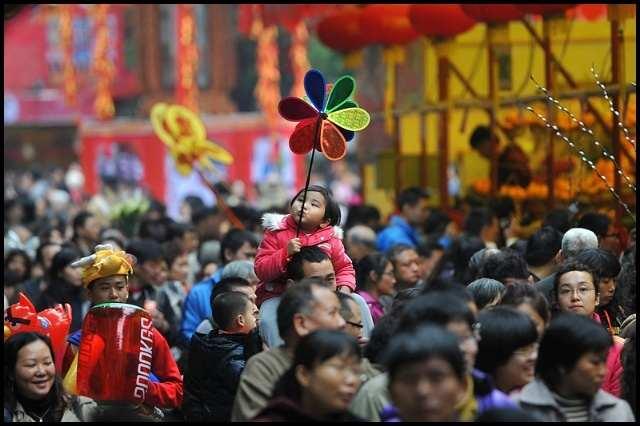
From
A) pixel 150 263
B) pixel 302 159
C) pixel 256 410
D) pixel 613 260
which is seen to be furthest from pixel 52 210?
pixel 256 410

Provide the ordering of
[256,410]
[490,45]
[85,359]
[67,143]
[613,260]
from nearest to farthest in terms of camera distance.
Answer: [256,410], [85,359], [613,260], [490,45], [67,143]

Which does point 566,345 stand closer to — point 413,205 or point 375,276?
point 375,276

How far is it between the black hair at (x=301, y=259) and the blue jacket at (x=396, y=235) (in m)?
5.37

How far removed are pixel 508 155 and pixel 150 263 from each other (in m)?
4.85

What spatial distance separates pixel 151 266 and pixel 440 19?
16.9ft

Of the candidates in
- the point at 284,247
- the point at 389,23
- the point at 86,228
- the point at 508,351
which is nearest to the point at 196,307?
the point at 284,247

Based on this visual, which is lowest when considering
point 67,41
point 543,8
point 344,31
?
point 543,8

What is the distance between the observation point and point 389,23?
55.8ft

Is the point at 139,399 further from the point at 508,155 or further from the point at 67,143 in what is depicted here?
the point at 67,143

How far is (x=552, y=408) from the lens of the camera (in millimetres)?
5805

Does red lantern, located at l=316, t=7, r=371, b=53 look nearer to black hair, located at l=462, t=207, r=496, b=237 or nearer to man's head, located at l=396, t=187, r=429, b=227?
man's head, located at l=396, t=187, r=429, b=227

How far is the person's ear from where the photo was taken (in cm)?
555

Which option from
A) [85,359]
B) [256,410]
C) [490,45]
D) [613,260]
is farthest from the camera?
[490,45]

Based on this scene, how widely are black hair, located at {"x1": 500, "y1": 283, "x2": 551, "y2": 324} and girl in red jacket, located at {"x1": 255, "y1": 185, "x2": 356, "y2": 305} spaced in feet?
4.30
